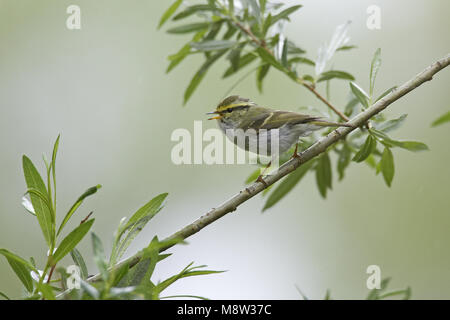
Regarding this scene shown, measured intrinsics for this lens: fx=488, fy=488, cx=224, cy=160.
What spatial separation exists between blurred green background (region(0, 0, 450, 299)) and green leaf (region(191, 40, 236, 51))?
257cm

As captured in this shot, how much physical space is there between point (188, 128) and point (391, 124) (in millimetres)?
3339

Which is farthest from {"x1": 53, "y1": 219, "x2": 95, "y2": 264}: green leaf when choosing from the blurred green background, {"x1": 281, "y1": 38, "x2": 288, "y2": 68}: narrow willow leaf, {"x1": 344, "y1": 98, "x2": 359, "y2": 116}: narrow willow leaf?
the blurred green background

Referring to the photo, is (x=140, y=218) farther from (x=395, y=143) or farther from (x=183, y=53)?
(x=395, y=143)

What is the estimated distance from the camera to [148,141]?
543 centimetres

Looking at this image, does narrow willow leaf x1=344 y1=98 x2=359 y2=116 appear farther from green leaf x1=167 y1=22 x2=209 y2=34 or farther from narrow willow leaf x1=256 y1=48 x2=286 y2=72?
green leaf x1=167 y1=22 x2=209 y2=34

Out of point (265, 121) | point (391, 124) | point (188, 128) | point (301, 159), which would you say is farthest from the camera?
point (188, 128)

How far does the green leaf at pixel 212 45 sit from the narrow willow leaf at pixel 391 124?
2.02 feet

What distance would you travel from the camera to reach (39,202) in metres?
1.20

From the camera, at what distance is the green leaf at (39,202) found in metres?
1.17

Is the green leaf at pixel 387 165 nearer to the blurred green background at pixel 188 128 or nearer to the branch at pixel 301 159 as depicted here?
the branch at pixel 301 159

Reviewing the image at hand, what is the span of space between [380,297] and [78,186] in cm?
451

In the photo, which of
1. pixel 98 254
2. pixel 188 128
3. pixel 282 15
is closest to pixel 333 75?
pixel 282 15

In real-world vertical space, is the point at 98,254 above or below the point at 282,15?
below

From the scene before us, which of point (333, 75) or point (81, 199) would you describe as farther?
point (333, 75)
